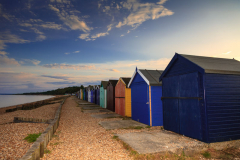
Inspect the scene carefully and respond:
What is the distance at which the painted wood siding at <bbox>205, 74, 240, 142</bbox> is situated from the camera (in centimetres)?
598

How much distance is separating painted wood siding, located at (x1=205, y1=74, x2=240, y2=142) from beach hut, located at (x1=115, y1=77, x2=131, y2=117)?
27.7 ft

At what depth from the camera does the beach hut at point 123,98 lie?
14.0 metres

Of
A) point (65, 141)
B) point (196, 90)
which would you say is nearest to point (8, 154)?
point (65, 141)

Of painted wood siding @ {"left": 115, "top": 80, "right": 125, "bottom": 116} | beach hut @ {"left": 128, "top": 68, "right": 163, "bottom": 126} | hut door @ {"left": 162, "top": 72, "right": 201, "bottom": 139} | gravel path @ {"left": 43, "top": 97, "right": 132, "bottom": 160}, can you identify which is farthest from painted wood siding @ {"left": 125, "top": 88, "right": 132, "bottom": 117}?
gravel path @ {"left": 43, "top": 97, "right": 132, "bottom": 160}

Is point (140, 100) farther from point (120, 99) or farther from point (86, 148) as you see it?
point (86, 148)

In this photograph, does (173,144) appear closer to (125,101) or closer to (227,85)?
(227,85)

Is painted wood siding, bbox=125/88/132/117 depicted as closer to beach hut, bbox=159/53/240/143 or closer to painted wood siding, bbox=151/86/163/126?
painted wood siding, bbox=151/86/163/126

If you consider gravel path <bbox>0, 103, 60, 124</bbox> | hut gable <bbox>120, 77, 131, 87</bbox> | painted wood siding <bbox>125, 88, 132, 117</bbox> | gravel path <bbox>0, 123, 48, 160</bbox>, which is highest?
hut gable <bbox>120, 77, 131, 87</bbox>

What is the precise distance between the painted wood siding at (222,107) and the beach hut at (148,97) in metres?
3.75

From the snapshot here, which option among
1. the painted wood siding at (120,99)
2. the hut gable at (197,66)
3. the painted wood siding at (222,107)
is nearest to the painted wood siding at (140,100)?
the hut gable at (197,66)

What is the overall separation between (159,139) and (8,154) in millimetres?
6096

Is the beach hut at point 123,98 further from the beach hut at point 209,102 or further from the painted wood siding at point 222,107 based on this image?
the painted wood siding at point 222,107

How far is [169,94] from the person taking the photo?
8133 millimetres

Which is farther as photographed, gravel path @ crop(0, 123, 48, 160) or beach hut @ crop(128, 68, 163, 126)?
beach hut @ crop(128, 68, 163, 126)
